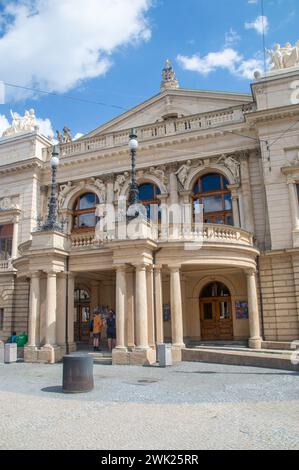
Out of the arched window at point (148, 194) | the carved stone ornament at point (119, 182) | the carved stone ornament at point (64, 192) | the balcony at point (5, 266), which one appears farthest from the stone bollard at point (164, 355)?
the balcony at point (5, 266)

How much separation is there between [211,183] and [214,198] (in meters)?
0.92

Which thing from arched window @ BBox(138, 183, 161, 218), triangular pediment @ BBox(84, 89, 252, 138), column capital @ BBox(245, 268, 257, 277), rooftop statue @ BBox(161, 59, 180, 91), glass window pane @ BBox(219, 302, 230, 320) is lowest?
glass window pane @ BBox(219, 302, 230, 320)

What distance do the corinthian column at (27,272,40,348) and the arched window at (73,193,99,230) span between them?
8.07 metres

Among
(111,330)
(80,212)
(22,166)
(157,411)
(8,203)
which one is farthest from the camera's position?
(8,203)

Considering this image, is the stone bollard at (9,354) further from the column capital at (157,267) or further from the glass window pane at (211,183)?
the glass window pane at (211,183)

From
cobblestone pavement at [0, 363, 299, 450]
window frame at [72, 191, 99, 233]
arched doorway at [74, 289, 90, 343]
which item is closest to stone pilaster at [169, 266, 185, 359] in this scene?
cobblestone pavement at [0, 363, 299, 450]

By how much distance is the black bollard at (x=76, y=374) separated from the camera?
10852mm

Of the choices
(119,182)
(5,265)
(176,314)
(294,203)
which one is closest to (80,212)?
(119,182)

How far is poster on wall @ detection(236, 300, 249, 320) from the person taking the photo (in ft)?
70.2

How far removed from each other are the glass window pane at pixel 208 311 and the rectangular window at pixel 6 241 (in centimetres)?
1361

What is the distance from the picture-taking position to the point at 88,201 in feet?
88.3

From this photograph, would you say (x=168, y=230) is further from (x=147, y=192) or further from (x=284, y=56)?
(x=284, y=56)

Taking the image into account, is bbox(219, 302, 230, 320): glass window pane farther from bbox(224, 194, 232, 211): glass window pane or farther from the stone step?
the stone step
